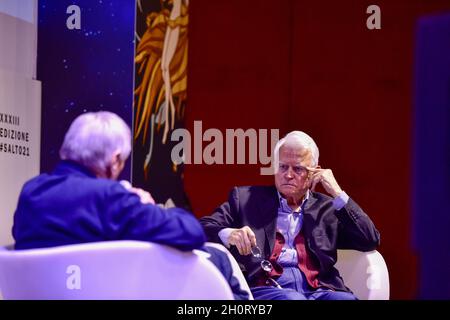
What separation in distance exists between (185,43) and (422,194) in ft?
5.40

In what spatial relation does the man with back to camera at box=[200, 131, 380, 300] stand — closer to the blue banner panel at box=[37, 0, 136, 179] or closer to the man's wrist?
the man's wrist

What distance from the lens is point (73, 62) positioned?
15.8 feet

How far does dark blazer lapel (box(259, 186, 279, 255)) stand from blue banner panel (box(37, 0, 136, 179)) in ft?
4.09

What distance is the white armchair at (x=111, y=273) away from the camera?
2867 mm

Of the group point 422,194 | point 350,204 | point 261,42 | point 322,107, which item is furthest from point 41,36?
point 422,194

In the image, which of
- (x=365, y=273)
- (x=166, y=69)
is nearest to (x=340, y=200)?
(x=365, y=273)

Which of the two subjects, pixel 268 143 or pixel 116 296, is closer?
pixel 116 296

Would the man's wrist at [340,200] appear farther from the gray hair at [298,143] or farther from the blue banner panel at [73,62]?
the blue banner panel at [73,62]

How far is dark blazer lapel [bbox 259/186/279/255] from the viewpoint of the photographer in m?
3.88

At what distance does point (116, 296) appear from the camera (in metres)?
2.97

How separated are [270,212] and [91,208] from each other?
1.25 meters

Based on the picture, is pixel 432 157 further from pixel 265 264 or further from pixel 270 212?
pixel 265 264

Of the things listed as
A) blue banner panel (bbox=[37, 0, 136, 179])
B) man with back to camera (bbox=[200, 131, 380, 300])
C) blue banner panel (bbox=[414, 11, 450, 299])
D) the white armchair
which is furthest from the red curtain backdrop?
the white armchair
